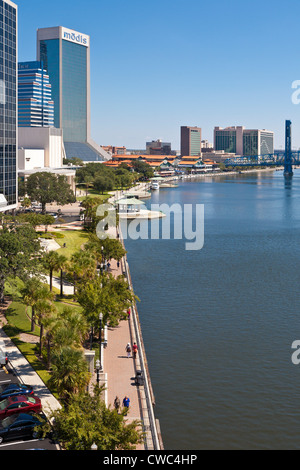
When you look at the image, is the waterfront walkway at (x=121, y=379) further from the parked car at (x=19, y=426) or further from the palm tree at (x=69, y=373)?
the palm tree at (x=69, y=373)

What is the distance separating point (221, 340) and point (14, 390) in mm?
18684

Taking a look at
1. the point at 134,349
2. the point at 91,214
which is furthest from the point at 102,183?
the point at 134,349

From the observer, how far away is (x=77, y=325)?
3341 cm

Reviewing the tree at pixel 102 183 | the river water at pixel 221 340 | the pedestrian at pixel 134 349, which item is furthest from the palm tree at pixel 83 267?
the tree at pixel 102 183

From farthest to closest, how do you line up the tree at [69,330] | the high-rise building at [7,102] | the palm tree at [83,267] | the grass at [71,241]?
the high-rise building at [7,102], the grass at [71,241], the palm tree at [83,267], the tree at [69,330]

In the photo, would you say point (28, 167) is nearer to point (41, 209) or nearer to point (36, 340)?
point (41, 209)

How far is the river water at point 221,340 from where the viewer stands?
31312mm

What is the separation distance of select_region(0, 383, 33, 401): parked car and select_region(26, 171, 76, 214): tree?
7255cm

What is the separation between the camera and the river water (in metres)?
31.3

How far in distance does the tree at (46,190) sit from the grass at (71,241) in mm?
17633

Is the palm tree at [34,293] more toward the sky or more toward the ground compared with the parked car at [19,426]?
more toward the sky

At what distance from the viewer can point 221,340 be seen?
43.5m

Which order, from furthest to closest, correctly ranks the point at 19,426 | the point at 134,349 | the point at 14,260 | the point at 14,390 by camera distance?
the point at 14,260 < the point at 134,349 < the point at 14,390 < the point at 19,426

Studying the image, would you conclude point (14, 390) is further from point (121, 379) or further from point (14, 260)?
point (14, 260)
